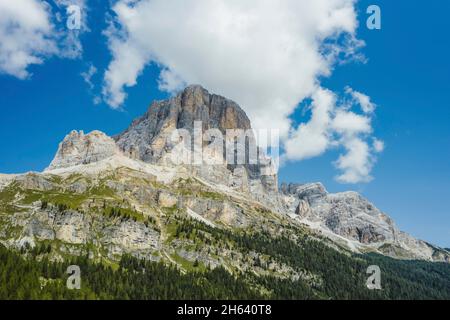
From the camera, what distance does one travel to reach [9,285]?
13838 centimetres
